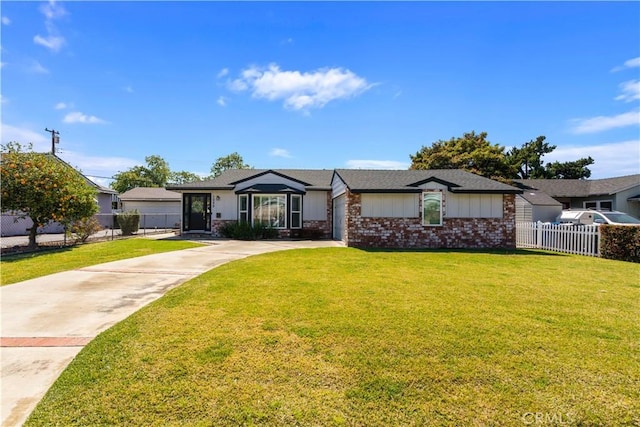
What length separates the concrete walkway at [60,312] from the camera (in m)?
2.93

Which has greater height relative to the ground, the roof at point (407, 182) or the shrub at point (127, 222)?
the roof at point (407, 182)

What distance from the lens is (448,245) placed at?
13.9m

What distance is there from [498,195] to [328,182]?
936 centimetres

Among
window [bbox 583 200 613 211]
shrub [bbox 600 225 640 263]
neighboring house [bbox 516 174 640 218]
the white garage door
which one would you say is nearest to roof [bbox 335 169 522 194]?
the white garage door

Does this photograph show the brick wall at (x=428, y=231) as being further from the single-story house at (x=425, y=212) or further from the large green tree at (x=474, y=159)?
the large green tree at (x=474, y=159)

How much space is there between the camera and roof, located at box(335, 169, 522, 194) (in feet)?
44.0

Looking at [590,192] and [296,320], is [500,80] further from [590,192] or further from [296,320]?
[590,192]

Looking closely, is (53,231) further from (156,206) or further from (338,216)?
(338,216)

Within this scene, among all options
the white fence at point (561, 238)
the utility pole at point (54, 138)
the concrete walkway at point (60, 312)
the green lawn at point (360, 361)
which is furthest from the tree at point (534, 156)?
the utility pole at point (54, 138)

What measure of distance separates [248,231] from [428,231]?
29.4 feet

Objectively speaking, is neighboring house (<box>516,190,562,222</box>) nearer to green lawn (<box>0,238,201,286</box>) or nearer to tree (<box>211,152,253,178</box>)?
green lawn (<box>0,238,201,286</box>)

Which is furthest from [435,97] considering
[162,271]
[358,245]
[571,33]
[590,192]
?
[590,192]

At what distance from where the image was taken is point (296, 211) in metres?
17.8

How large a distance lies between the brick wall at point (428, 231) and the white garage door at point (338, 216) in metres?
1.42
